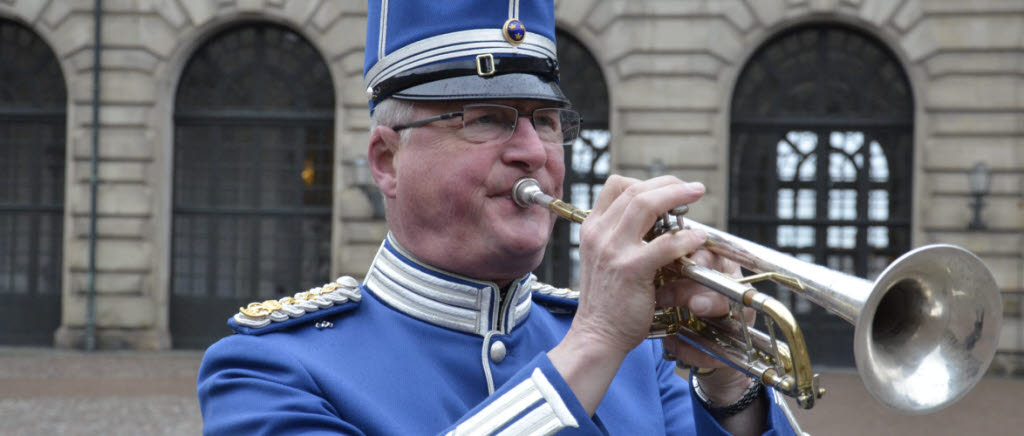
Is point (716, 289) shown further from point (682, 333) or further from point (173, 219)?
point (173, 219)

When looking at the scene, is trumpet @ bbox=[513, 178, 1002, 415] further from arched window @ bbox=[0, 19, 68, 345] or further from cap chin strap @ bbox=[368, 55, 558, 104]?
arched window @ bbox=[0, 19, 68, 345]

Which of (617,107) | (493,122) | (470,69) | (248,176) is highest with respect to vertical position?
(617,107)

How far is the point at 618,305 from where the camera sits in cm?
168

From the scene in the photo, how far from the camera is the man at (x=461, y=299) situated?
1724 mm

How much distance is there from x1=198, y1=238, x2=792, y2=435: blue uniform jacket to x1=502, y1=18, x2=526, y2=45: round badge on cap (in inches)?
21.2

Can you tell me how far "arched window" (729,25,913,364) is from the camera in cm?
1365

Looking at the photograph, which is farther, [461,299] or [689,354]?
[461,299]

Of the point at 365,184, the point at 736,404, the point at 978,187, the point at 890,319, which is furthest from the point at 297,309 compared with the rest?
the point at 978,187

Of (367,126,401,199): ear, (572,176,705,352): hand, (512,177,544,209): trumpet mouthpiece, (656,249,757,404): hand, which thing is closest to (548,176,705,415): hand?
(572,176,705,352): hand

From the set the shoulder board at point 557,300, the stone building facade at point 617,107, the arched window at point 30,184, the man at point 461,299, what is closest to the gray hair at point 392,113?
the man at point 461,299

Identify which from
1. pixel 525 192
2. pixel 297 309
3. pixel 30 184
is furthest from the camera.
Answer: pixel 30 184

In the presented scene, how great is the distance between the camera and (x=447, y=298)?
7.09ft

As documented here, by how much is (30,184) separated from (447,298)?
1477 centimetres

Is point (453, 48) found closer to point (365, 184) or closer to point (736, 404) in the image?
point (736, 404)
